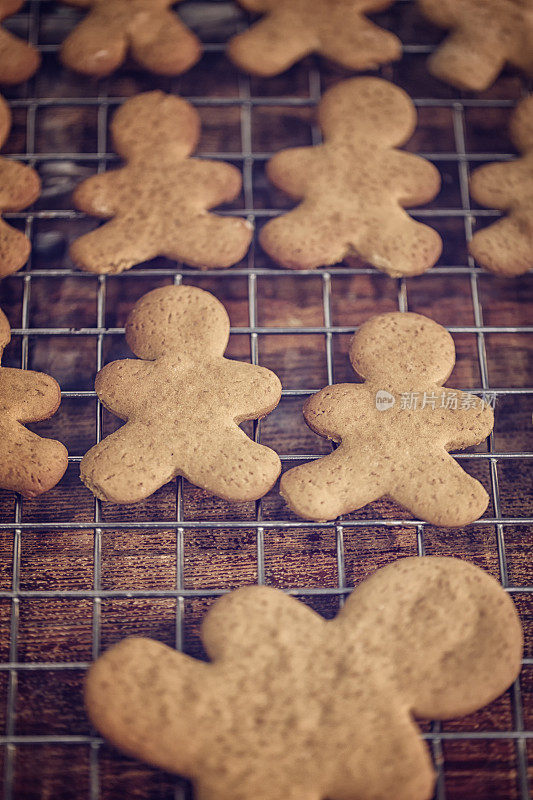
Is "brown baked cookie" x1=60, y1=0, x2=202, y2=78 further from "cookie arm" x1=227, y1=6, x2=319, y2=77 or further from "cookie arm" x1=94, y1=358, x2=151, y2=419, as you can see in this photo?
"cookie arm" x1=94, y1=358, x2=151, y2=419

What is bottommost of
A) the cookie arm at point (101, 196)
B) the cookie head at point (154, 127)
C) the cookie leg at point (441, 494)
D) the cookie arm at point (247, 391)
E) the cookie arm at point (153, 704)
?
the cookie arm at point (153, 704)

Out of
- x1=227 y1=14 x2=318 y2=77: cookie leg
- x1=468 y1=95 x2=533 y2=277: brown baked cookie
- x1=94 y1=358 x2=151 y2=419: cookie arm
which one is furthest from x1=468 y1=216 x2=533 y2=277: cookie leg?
x1=94 y1=358 x2=151 y2=419: cookie arm

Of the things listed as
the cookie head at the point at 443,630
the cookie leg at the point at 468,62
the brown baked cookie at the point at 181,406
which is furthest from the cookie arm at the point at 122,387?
the cookie leg at the point at 468,62

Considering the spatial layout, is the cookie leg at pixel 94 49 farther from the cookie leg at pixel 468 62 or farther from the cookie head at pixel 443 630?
the cookie head at pixel 443 630

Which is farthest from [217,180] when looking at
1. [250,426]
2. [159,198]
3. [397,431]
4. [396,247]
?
[397,431]

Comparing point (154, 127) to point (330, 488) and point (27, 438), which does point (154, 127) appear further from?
point (330, 488)

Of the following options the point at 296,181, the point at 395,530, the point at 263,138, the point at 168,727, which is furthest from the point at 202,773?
the point at 263,138
